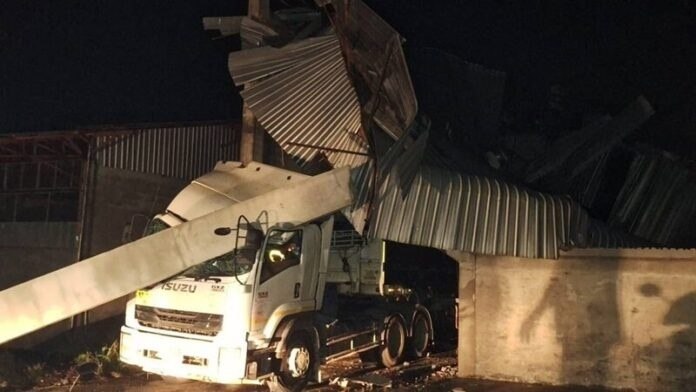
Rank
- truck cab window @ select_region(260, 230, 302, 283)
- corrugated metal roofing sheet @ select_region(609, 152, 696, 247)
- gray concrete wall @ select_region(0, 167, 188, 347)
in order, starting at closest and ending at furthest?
truck cab window @ select_region(260, 230, 302, 283)
corrugated metal roofing sheet @ select_region(609, 152, 696, 247)
gray concrete wall @ select_region(0, 167, 188, 347)

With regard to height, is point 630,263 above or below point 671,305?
above

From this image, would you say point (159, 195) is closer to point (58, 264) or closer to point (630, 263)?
point (58, 264)

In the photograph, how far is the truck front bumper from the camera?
7719mm

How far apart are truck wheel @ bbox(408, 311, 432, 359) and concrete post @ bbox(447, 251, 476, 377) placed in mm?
2359

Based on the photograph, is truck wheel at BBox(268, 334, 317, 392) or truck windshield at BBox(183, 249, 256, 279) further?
truck wheel at BBox(268, 334, 317, 392)

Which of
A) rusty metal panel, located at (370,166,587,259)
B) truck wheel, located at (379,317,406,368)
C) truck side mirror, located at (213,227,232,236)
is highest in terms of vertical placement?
rusty metal panel, located at (370,166,587,259)

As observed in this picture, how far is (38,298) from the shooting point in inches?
304

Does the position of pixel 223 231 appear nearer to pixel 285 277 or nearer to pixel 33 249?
pixel 285 277

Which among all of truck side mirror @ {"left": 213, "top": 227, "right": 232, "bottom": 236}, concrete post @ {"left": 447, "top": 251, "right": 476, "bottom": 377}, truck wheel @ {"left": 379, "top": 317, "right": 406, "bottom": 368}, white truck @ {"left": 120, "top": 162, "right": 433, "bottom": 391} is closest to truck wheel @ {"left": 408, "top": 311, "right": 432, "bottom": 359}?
truck wheel @ {"left": 379, "top": 317, "right": 406, "bottom": 368}

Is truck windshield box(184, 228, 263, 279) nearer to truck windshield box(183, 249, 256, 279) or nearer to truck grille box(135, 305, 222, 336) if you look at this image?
truck windshield box(183, 249, 256, 279)

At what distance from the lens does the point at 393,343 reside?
12219mm

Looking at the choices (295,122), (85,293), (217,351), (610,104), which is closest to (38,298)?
(85,293)

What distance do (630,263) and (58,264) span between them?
11.9 meters

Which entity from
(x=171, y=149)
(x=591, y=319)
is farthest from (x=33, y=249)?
(x=591, y=319)
